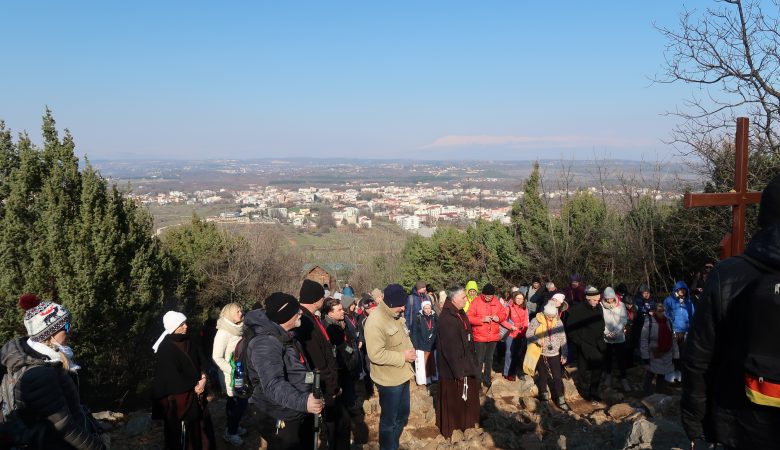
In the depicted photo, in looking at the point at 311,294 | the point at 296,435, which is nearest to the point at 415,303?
the point at 311,294

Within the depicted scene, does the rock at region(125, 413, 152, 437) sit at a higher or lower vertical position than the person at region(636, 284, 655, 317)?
lower

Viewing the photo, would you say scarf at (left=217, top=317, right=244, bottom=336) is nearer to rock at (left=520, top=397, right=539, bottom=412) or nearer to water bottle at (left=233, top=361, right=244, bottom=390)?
water bottle at (left=233, top=361, right=244, bottom=390)

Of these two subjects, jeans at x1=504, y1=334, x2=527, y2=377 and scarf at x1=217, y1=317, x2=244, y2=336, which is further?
jeans at x1=504, y1=334, x2=527, y2=377

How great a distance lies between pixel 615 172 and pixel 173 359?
1924cm

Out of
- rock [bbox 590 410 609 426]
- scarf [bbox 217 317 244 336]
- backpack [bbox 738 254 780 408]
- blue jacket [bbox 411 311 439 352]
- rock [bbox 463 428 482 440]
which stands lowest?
rock [bbox 590 410 609 426]

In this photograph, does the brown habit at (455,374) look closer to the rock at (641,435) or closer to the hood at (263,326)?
the rock at (641,435)

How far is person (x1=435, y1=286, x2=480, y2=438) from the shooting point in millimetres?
6473

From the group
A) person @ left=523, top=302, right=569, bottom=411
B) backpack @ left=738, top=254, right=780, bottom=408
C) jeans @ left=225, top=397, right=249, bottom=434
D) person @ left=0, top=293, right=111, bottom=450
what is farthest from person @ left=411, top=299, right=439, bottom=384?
backpack @ left=738, top=254, right=780, bottom=408

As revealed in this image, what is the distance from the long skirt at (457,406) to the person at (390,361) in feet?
3.83

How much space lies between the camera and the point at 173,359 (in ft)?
16.8

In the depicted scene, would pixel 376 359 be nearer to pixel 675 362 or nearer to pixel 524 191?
pixel 675 362

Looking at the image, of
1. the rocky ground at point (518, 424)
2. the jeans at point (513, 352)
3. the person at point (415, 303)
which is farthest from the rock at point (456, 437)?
the person at point (415, 303)

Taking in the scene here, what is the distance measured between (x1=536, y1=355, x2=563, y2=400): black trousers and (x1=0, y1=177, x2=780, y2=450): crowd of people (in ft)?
0.05

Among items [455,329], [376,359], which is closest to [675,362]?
[455,329]
